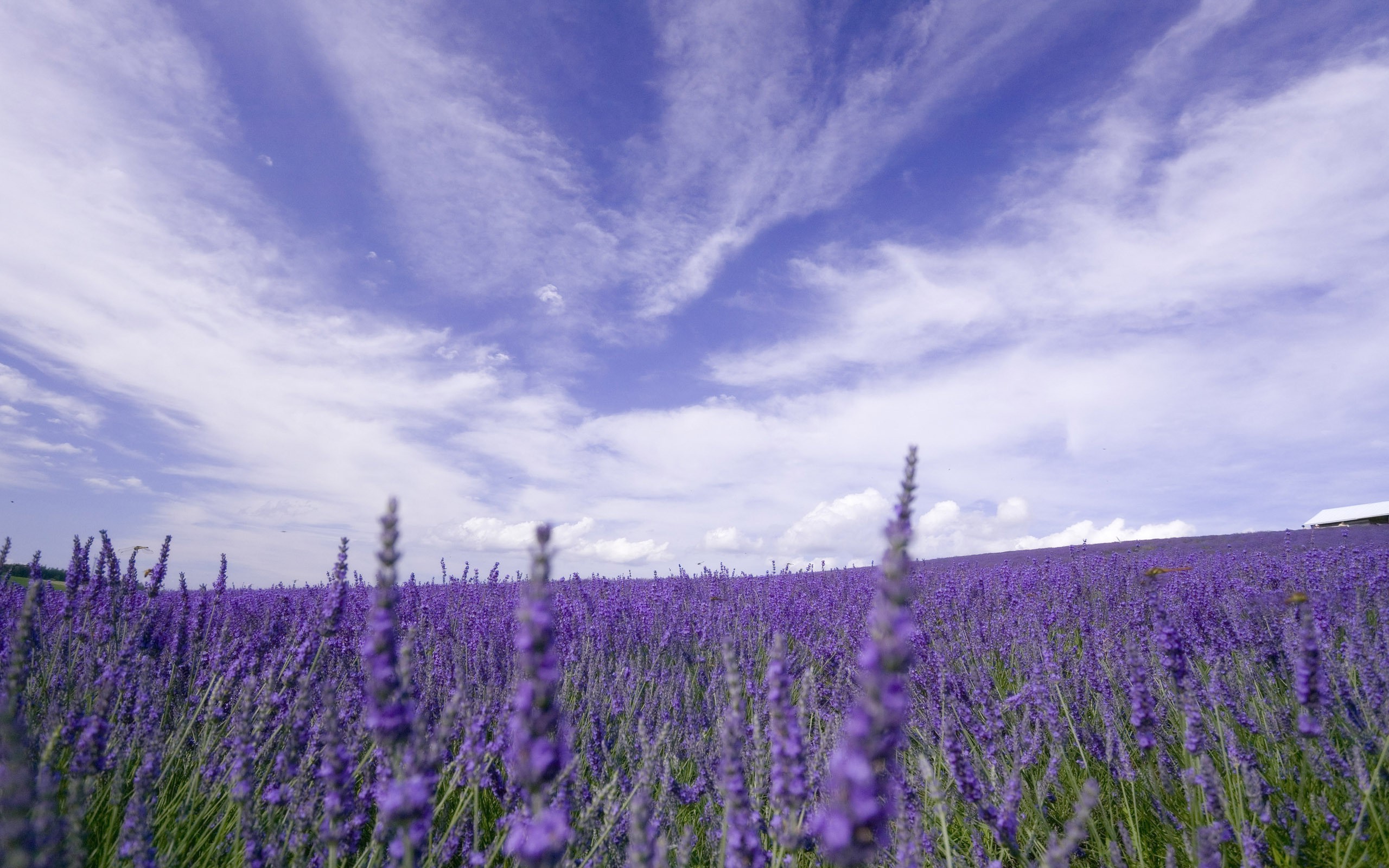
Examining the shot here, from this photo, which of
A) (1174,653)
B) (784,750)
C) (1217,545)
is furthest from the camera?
(1217,545)

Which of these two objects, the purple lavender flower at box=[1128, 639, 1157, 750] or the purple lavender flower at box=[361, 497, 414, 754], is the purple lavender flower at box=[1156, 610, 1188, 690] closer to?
the purple lavender flower at box=[1128, 639, 1157, 750]

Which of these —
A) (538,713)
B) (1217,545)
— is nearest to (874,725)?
(538,713)

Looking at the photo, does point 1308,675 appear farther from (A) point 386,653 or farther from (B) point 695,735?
(A) point 386,653

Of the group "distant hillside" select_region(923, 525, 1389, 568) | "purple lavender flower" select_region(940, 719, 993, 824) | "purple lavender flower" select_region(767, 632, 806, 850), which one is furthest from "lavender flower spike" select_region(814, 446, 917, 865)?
"distant hillside" select_region(923, 525, 1389, 568)

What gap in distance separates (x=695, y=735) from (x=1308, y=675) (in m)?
2.44

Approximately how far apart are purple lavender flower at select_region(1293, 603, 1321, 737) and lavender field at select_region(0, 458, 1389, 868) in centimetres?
2

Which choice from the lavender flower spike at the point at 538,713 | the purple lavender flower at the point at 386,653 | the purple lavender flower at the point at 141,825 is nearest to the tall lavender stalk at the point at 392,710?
the purple lavender flower at the point at 386,653

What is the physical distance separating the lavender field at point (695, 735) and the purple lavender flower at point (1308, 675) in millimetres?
18

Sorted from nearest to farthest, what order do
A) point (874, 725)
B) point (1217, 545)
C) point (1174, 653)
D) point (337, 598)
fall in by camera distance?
point (874, 725), point (337, 598), point (1174, 653), point (1217, 545)

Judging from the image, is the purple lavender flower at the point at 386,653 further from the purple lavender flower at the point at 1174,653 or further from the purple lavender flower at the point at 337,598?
the purple lavender flower at the point at 1174,653

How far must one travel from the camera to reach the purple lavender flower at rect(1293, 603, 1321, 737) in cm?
224

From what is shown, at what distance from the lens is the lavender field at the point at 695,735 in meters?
1.04

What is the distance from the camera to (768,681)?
128 centimetres

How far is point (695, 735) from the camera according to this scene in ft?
11.0
